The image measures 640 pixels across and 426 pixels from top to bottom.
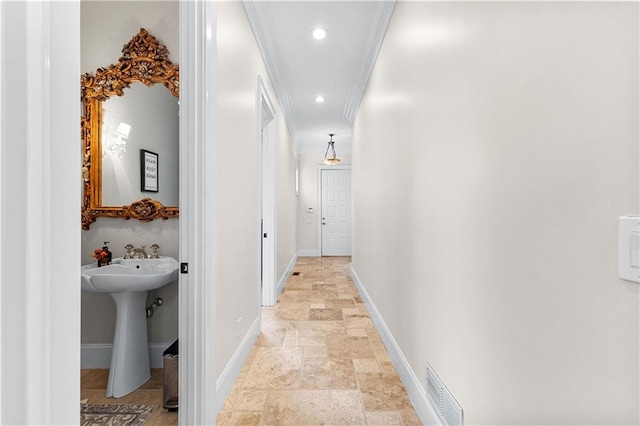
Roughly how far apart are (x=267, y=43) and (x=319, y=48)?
1.63 ft

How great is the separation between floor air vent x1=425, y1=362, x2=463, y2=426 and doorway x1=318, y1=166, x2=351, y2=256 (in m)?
6.77

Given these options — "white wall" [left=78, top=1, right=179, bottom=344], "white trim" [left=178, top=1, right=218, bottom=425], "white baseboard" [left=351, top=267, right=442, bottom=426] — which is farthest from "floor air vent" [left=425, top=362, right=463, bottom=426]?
"white wall" [left=78, top=1, right=179, bottom=344]

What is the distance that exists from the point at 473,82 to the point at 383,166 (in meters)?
1.65

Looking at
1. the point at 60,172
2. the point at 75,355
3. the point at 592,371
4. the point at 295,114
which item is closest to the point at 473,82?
the point at 592,371

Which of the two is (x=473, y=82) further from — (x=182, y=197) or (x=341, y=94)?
(x=341, y=94)

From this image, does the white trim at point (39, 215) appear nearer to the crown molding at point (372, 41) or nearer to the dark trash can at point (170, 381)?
the dark trash can at point (170, 381)

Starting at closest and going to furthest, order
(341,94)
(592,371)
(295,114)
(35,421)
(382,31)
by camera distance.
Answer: (35,421)
(592,371)
(382,31)
(341,94)
(295,114)

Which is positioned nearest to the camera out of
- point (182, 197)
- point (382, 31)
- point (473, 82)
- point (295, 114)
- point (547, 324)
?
point (547, 324)

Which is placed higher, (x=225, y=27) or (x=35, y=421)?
(x=225, y=27)

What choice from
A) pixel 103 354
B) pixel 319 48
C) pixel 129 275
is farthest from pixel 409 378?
pixel 319 48

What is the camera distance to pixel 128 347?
2.08 metres

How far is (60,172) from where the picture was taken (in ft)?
1.98

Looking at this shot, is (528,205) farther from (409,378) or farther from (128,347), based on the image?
(128,347)

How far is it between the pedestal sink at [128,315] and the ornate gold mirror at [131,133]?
1.52 feet
